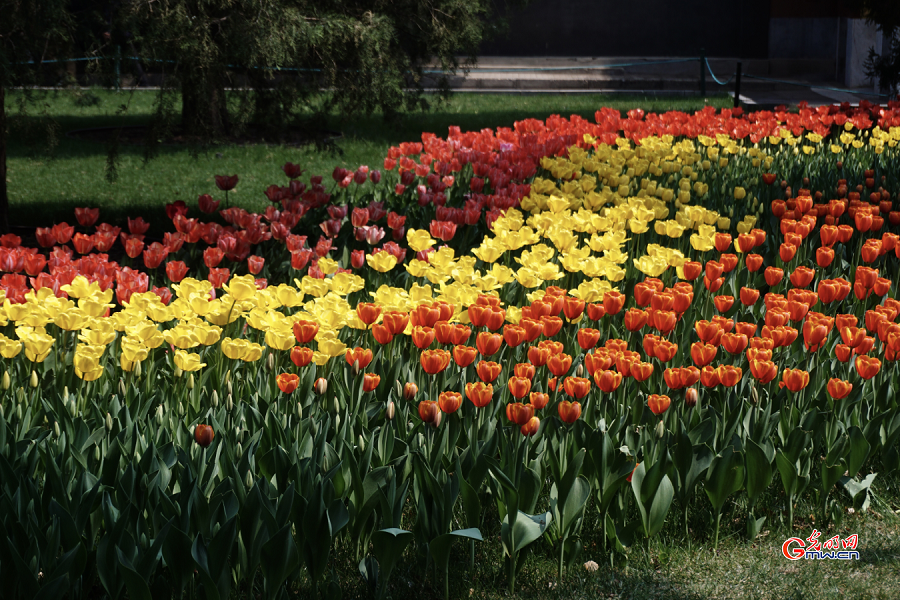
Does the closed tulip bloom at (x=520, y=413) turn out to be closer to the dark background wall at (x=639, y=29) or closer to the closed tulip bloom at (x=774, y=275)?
the closed tulip bloom at (x=774, y=275)

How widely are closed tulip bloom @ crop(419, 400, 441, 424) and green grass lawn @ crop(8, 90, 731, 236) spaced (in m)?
3.91

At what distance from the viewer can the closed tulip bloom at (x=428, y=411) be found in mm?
2760

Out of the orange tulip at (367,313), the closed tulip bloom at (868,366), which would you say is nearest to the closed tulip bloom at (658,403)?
the closed tulip bloom at (868,366)

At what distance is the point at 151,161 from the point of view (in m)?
11.4

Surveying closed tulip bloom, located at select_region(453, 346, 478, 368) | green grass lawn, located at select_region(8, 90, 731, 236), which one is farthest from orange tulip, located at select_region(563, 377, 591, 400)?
green grass lawn, located at select_region(8, 90, 731, 236)

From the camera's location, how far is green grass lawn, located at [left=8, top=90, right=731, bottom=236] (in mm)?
8445

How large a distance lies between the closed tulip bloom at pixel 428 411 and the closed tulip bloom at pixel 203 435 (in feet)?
2.01

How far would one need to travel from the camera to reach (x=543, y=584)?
9.25 feet

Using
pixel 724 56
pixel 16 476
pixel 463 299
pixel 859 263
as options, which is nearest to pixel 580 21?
pixel 724 56

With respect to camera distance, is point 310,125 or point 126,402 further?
point 310,125

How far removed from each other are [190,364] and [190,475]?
2.16 feet

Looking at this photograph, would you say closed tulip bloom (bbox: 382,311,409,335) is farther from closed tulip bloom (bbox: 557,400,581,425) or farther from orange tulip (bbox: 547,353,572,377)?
closed tulip bloom (bbox: 557,400,581,425)

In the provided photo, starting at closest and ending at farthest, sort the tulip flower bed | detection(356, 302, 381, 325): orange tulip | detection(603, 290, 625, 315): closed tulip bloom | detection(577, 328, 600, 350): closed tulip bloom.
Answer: the tulip flower bed
detection(577, 328, 600, 350): closed tulip bloom
detection(356, 302, 381, 325): orange tulip
detection(603, 290, 625, 315): closed tulip bloom

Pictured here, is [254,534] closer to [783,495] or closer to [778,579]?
[778,579]
